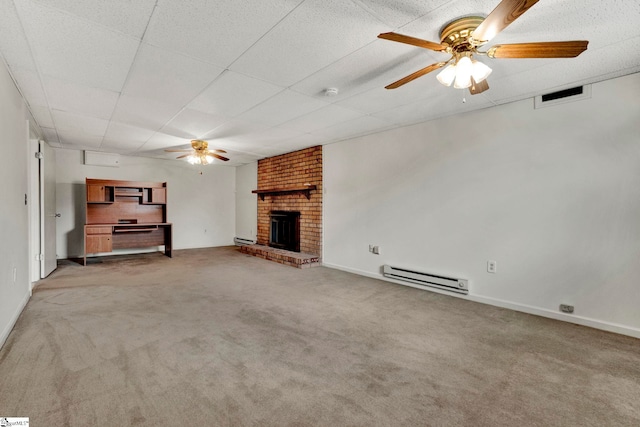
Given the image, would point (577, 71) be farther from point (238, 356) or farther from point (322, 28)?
point (238, 356)

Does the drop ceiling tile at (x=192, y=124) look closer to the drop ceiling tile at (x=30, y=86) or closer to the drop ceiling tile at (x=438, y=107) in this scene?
the drop ceiling tile at (x=30, y=86)

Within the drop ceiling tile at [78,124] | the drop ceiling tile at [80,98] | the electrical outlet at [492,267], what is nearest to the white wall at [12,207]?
the drop ceiling tile at [80,98]

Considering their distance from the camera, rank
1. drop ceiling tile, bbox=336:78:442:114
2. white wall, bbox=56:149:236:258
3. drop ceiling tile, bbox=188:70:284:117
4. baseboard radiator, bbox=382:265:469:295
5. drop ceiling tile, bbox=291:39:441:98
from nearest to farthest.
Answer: drop ceiling tile, bbox=291:39:441:98, drop ceiling tile, bbox=188:70:284:117, drop ceiling tile, bbox=336:78:442:114, baseboard radiator, bbox=382:265:469:295, white wall, bbox=56:149:236:258

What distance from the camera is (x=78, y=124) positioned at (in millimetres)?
4055

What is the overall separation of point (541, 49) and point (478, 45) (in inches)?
13.7

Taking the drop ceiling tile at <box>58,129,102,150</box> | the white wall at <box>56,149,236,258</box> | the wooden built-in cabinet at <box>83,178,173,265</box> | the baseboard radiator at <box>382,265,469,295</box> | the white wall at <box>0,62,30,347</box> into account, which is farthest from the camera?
the white wall at <box>56,149,236,258</box>

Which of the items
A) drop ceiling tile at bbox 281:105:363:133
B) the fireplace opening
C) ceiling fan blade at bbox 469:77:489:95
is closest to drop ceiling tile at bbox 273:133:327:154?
drop ceiling tile at bbox 281:105:363:133

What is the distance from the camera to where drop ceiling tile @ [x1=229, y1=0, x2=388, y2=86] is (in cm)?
175

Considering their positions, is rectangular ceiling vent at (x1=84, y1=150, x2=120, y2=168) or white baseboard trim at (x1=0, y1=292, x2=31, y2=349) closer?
white baseboard trim at (x1=0, y1=292, x2=31, y2=349)

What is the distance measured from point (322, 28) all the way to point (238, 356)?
7.72 feet

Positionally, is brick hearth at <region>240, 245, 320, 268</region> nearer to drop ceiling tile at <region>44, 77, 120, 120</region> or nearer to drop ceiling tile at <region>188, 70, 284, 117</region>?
drop ceiling tile at <region>188, 70, 284, 117</region>

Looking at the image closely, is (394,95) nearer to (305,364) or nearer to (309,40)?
(309,40)

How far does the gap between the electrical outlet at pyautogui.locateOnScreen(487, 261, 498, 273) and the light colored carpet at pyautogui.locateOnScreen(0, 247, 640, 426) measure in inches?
16.5

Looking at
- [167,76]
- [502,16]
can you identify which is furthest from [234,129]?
[502,16]
